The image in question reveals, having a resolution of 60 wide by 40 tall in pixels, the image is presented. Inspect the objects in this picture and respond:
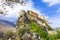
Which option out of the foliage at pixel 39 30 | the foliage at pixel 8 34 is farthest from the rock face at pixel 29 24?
the foliage at pixel 8 34

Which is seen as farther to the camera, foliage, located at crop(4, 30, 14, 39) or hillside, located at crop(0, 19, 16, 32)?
hillside, located at crop(0, 19, 16, 32)

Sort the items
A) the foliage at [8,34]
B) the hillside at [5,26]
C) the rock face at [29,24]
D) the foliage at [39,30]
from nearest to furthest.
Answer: the rock face at [29,24]
the foliage at [39,30]
the foliage at [8,34]
the hillside at [5,26]

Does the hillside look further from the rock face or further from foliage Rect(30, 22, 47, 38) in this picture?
foliage Rect(30, 22, 47, 38)

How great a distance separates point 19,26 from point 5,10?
7.96 feet

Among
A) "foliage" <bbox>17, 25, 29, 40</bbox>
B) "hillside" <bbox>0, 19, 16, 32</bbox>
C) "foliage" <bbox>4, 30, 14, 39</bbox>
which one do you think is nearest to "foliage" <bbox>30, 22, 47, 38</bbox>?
"foliage" <bbox>17, 25, 29, 40</bbox>

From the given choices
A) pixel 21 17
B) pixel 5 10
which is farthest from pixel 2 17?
pixel 21 17

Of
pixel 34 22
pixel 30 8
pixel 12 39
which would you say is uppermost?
pixel 30 8

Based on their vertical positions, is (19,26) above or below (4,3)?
below

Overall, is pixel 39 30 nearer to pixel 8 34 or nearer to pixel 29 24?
pixel 29 24

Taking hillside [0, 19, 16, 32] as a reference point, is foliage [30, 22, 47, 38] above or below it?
below

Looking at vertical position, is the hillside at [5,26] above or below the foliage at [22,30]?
above

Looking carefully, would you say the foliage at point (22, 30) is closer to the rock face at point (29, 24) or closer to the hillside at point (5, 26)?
the rock face at point (29, 24)

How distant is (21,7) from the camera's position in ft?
50.2

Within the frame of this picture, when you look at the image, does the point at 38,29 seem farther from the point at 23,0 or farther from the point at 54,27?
the point at 23,0
